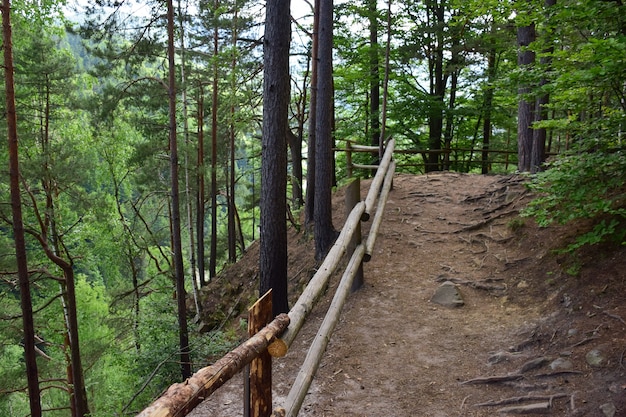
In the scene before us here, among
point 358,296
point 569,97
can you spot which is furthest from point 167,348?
point 569,97

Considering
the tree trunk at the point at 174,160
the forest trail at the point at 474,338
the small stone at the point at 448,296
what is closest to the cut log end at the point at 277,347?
the forest trail at the point at 474,338

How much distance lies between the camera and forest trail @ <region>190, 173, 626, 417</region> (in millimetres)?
3602

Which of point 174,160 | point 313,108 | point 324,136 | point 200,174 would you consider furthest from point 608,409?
point 200,174

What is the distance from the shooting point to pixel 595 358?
11.9ft

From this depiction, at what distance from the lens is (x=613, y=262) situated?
183 inches

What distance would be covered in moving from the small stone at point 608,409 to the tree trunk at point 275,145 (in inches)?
152

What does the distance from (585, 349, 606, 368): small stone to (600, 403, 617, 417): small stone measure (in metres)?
0.55

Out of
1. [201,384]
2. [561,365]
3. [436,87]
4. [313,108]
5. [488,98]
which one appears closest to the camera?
[201,384]

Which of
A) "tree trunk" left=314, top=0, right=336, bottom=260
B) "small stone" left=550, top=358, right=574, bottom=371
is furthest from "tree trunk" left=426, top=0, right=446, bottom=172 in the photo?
"small stone" left=550, top=358, right=574, bottom=371

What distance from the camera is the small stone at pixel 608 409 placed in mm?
2996

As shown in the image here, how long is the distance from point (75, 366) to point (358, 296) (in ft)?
24.6

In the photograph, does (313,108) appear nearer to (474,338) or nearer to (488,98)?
(474,338)

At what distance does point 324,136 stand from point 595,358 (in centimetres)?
551

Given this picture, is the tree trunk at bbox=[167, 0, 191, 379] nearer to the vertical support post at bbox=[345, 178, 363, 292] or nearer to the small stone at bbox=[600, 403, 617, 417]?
the vertical support post at bbox=[345, 178, 363, 292]
